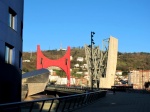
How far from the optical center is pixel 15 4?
1024 inches

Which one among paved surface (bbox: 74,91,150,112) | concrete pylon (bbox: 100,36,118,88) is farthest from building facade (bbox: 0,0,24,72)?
concrete pylon (bbox: 100,36,118,88)

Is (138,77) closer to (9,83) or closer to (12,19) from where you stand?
(12,19)

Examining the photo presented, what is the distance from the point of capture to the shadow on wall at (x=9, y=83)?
23309 mm

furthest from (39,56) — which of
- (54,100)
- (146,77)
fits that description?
(54,100)

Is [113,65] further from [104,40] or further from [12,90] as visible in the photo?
[12,90]

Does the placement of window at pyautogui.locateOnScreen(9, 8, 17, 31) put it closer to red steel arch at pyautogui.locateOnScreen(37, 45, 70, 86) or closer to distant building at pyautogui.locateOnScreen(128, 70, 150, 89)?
red steel arch at pyautogui.locateOnScreen(37, 45, 70, 86)

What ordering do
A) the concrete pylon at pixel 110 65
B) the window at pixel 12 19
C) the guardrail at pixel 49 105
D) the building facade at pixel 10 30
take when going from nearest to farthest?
1. the guardrail at pixel 49 105
2. the building facade at pixel 10 30
3. the window at pixel 12 19
4. the concrete pylon at pixel 110 65

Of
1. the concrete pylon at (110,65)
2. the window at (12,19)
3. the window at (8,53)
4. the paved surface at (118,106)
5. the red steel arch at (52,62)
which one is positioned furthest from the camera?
the red steel arch at (52,62)

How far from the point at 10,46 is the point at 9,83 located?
8.94 feet

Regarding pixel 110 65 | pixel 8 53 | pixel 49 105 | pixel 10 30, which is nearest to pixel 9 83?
pixel 8 53

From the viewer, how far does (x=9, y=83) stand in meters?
25.0

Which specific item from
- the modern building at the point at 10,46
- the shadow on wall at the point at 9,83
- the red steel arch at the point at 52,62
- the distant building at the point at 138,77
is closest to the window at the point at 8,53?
the modern building at the point at 10,46

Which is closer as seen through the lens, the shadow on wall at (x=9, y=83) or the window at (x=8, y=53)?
the shadow on wall at (x=9, y=83)

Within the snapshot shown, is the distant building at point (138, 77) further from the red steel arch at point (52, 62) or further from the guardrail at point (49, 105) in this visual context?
the guardrail at point (49, 105)
